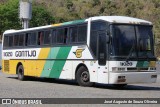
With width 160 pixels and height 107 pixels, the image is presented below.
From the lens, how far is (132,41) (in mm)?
17656

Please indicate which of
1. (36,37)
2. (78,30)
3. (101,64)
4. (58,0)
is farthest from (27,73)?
(58,0)

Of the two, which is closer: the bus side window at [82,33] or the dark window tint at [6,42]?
the bus side window at [82,33]

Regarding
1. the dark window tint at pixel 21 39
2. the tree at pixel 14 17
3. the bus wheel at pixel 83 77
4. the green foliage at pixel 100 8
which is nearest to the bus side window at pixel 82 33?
the bus wheel at pixel 83 77

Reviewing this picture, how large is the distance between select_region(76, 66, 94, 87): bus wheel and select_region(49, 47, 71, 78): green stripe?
52.3 inches

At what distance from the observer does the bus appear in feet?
56.9

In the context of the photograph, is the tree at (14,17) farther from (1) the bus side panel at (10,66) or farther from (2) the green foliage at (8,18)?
(1) the bus side panel at (10,66)

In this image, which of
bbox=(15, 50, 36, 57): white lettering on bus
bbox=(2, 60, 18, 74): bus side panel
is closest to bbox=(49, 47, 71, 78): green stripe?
bbox=(15, 50, 36, 57): white lettering on bus

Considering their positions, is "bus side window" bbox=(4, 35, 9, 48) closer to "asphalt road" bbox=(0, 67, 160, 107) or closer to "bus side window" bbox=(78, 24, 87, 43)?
"asphalt road" bbox=(0, 67, 160, 107)

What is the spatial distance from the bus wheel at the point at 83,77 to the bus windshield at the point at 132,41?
2.10m

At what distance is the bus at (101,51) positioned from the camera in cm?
1733

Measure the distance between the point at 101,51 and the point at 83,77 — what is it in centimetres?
182

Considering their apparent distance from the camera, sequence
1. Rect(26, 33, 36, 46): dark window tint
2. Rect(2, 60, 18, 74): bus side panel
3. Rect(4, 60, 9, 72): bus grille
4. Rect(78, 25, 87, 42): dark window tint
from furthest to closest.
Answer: Rect(4, 60, 9, 72): bus grille → Rect(2, 60, 18, 74): bus side panel → Rect(26, 33, 36, 46): dark window tint → Rect(78, 25, 87, 42): dark window tint

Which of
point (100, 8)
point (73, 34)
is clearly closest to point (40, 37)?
point (73, 34)

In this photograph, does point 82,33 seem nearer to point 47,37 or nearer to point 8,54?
point 47,37
